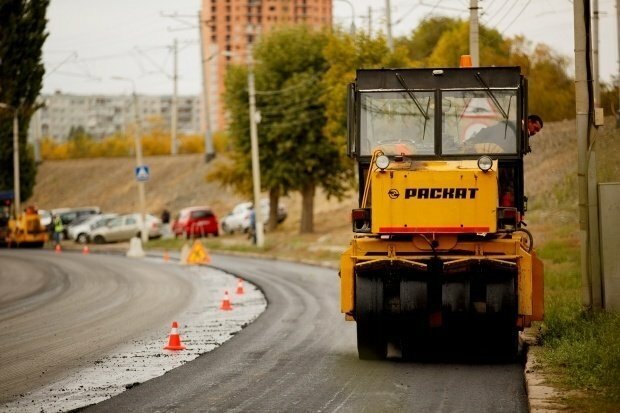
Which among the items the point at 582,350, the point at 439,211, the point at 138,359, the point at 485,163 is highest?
the point at 485,163

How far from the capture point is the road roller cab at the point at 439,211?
13891mm

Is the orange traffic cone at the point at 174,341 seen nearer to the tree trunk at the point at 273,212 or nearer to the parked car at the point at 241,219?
the tree trunk at the point at 273,212

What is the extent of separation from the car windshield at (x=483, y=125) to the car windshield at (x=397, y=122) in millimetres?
247

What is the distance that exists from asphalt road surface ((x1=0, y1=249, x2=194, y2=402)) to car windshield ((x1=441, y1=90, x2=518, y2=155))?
5.69m

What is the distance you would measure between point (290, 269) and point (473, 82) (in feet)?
74.7

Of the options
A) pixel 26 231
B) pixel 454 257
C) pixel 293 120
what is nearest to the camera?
pixel 454 257

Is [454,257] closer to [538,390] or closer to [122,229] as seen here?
[538,390]

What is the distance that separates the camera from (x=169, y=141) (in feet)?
509

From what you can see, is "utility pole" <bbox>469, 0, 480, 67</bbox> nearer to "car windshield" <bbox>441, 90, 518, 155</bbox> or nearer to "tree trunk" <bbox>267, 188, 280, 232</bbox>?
"car windshield" <bbox>441, 90, 518, 155</bbox>

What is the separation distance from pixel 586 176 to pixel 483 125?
6.44 feet

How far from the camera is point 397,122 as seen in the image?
15.0 metres

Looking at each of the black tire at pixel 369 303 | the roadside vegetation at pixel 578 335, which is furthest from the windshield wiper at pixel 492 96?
the black tire at pixel 369 303

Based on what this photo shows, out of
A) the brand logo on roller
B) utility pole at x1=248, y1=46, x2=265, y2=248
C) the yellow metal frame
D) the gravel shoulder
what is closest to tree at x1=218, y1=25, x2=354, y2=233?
utility pole at x1=248, y1=46, x2=265, y2=248

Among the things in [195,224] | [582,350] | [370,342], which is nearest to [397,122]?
[370,342]
